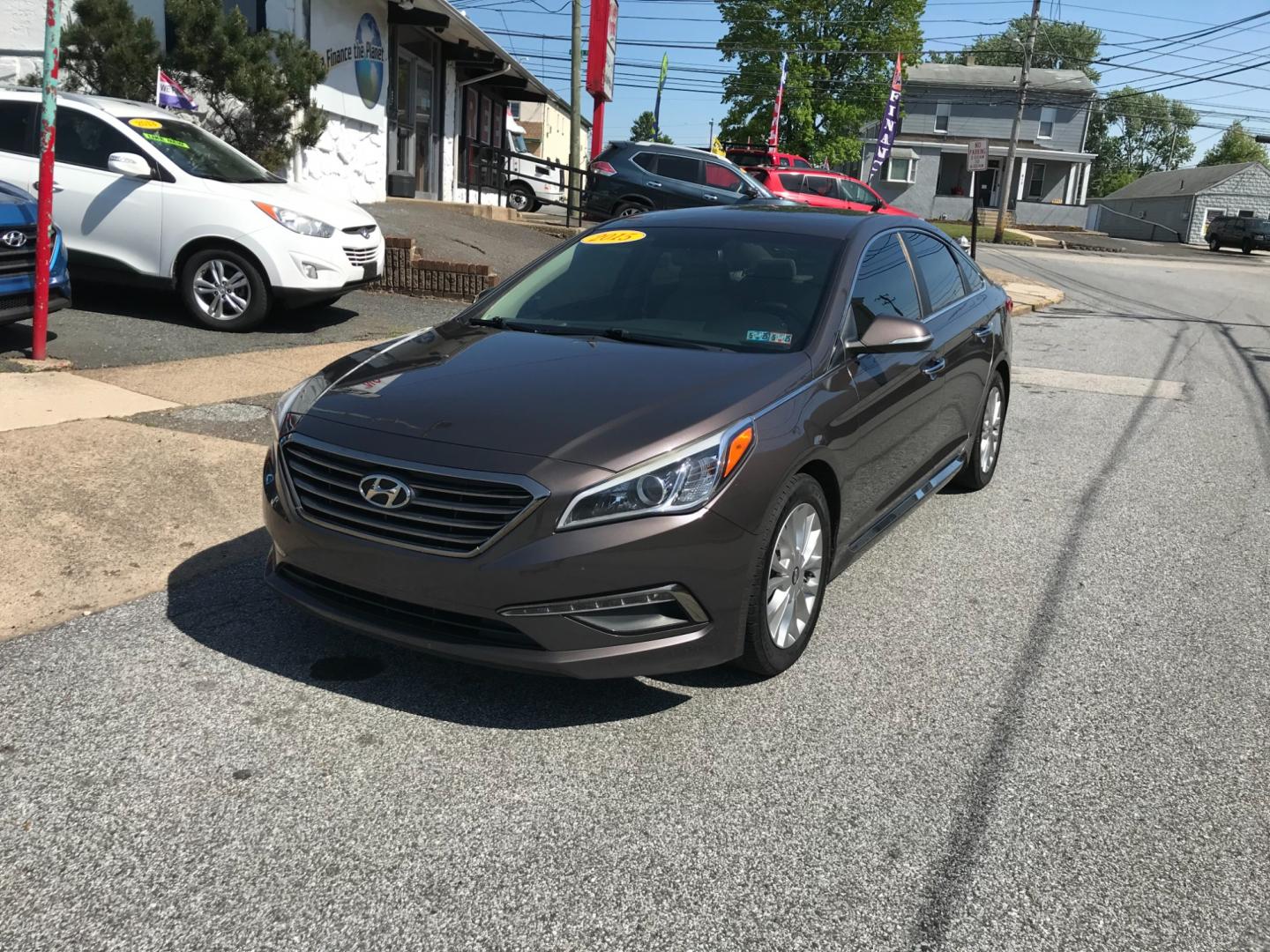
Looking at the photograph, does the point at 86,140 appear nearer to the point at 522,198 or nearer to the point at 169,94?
the point at 169,94

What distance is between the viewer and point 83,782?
3.00 m

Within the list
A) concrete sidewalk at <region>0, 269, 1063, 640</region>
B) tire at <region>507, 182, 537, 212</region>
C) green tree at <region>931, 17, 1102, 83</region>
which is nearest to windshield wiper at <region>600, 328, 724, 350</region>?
concrete sidewalk at <region>0, 269, 1063, 640</region>

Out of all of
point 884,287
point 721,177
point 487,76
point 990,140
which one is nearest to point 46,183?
point 884,287

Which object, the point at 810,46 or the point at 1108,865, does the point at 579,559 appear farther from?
the point at 810,46

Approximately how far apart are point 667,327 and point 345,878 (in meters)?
2.49

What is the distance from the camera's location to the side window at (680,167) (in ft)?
64.3

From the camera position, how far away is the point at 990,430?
6402mm

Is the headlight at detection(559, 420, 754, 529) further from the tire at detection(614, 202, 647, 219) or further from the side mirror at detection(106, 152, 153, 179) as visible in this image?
the tire at detection(614, 202, 647, 219)

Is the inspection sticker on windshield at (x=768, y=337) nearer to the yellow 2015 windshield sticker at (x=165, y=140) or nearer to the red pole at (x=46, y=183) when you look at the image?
the red pole at (x=46, y=183)

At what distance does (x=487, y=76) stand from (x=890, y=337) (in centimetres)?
2177

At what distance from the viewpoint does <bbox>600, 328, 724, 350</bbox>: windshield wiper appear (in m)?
4.18

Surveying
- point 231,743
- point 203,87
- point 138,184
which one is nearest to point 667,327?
point 231,743

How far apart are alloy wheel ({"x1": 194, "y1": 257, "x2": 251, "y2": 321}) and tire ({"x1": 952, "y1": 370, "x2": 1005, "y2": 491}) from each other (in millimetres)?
6170

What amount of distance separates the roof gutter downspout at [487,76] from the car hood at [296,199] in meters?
14.9
